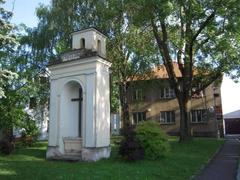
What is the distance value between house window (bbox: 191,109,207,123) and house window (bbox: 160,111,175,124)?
2.69 metres

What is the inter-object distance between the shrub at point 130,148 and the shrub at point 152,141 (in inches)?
17.5

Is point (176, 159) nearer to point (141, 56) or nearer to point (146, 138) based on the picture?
point (146, 138)

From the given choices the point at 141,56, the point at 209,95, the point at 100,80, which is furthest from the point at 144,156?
the point at 209,95

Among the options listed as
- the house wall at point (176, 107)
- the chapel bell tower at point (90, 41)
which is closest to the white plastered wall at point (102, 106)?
the chapel bell tower at point (90, 41)

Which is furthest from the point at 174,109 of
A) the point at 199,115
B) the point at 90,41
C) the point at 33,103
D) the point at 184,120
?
the point at 90,41

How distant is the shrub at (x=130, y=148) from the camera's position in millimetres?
15090

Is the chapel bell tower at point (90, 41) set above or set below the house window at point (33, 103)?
above

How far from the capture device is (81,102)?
61.3 ft

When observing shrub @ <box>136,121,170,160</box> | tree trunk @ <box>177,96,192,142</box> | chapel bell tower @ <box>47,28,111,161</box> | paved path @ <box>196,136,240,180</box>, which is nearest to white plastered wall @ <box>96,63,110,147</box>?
chapel bell tower @ <box>47,28,111,161</box>

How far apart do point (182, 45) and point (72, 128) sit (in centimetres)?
993

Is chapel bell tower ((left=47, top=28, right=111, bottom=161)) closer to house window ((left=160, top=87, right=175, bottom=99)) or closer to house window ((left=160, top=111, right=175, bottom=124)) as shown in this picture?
house window ((left=160, top=111, right=175, bottom=124))

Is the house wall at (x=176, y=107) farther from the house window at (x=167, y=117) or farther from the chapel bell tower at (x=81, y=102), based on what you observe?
the chapel bell tower at (x=81, y=102)

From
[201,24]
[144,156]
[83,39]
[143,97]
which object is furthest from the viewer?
[143,97]

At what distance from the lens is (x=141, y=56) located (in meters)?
30.2
